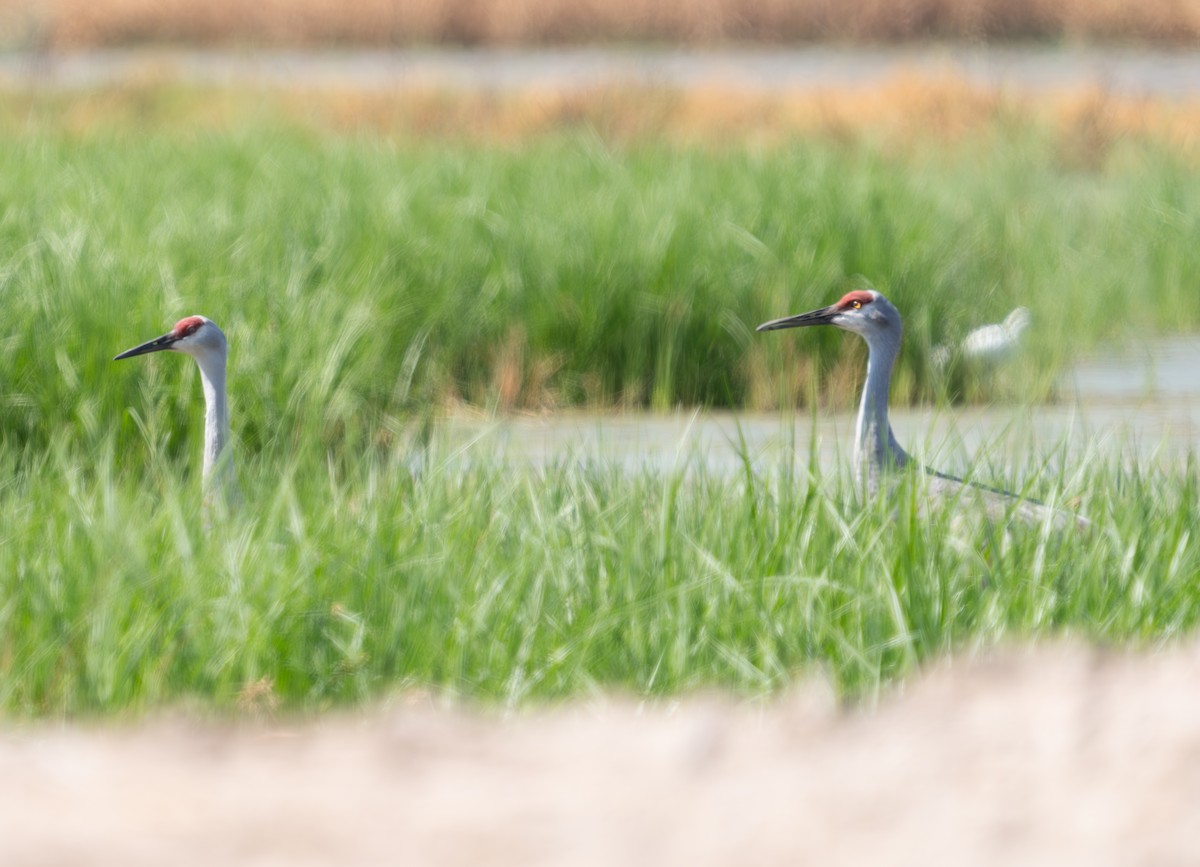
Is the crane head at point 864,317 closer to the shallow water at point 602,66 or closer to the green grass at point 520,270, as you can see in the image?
the green grass at point 520,270

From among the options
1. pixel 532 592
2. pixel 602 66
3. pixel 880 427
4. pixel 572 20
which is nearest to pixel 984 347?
pixel 880 427

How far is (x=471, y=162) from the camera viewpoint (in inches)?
431

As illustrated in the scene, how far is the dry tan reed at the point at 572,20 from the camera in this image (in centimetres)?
2955

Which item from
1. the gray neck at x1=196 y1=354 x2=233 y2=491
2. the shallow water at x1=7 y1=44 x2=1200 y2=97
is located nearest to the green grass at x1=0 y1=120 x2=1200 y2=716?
the gray neck at x1=196 y1=354 x2=233 y2=491

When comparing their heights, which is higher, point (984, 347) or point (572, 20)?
point (572, 20)

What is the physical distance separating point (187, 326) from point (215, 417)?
352 millimetres

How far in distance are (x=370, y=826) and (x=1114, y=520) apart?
9.65 feet

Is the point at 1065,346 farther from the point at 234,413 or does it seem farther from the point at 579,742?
the point at 579,742

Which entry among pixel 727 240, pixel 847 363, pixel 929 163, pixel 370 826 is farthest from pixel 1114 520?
A: pixel 929 163

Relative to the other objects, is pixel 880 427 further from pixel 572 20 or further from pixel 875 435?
pixel 572 20

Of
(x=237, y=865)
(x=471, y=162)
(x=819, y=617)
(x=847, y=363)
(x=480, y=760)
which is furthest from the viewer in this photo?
(x=471, y=162)

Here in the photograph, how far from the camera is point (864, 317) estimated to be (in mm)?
5891

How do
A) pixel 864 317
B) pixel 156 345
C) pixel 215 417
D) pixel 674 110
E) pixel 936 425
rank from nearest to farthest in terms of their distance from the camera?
pixel 215 417
pixel 156 345
pixel 864 317
pixel 936 425
pixel 674 110

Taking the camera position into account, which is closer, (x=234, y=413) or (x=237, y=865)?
(x=237, y=865)
